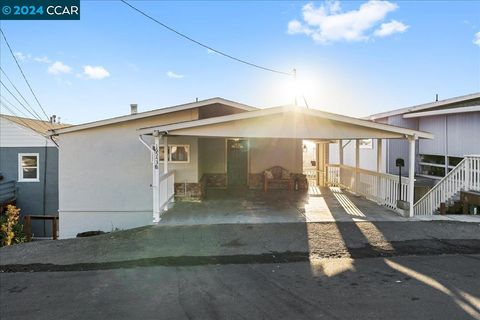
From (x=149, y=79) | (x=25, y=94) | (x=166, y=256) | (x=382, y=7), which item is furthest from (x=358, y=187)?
(x=25, y=94)

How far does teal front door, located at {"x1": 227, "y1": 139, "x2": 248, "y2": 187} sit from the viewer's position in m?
14.6

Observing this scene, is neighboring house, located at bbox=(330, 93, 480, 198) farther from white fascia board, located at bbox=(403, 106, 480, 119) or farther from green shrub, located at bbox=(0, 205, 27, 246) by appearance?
green shrub, located at bbox=(0, 205, 27, 246)

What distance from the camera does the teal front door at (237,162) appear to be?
1462 cm

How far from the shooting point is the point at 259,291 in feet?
15.6

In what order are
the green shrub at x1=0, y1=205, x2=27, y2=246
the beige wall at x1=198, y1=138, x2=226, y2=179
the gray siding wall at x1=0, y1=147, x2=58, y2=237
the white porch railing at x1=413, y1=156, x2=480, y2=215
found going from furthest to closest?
the gray siding wall at x1=0, y1=147, x2=58, y2=237, the beige wall at x1=198, y1=138, x2=226, y2=179, the green shrub at x1=0, y1=205, x2=27, y2=246, the white porch railing at x1=413, y1=156, x2=480, y2=215

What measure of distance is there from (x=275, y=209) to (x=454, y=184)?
18.1 ft

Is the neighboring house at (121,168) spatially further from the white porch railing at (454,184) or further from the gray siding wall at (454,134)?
the gray siding wall at (454,134)

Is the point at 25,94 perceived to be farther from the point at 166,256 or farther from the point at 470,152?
the point at 470,152

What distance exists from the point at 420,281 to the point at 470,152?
30.1 feet

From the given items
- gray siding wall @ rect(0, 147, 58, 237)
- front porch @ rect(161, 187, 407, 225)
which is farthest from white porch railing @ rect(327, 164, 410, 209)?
gray siding wall @ rect(0, 147, 58, 237)

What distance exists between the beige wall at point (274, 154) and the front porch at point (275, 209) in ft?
5.47

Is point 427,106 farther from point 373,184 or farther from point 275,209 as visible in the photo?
point 275,209

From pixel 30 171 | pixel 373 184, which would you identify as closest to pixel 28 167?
pixel 30 171

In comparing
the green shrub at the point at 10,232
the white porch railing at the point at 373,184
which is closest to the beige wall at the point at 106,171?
the green shrub at the point at 10,232
